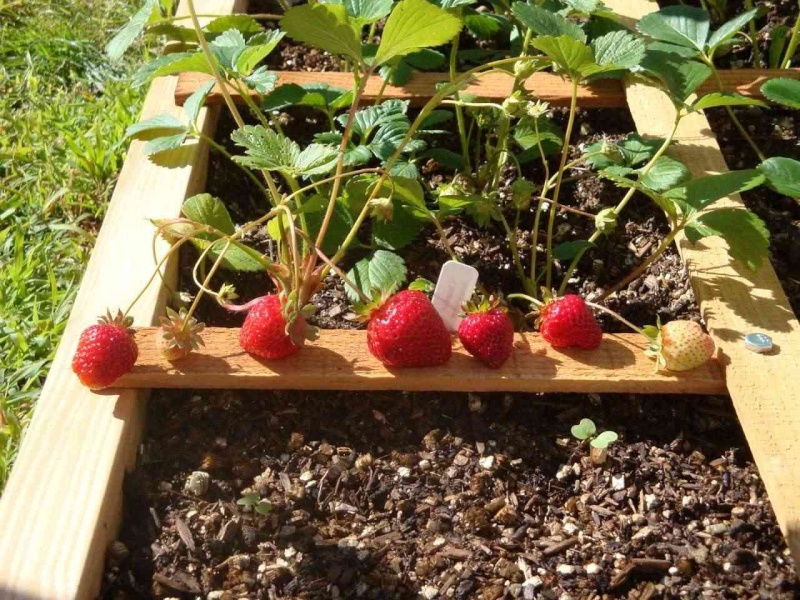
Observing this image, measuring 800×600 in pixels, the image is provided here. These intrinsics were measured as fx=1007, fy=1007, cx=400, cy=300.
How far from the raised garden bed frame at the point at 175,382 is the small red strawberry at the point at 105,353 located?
4cm

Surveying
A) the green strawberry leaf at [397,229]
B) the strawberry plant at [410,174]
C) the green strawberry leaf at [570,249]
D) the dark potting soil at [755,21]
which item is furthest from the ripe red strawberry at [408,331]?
the dark potting soil at [755,21]

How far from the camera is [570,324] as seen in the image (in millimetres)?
1448

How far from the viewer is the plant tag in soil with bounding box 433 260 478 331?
1.43 meters

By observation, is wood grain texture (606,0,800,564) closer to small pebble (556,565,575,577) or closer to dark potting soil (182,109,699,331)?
dark potting soil (182,109,699,331)

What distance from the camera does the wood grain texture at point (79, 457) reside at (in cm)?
123

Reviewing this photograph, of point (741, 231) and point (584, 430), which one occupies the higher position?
point (741, 231)

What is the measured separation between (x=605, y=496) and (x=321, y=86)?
0.87 metres

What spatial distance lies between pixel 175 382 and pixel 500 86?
3.04 feet

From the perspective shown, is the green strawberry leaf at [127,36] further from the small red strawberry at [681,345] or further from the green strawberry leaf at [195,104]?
the small red strawberry at [681,345]

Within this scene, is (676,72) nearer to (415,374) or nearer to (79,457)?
(415,374)

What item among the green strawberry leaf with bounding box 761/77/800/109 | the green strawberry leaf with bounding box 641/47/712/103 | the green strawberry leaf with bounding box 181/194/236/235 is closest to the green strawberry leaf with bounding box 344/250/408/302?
the green strawberry leaf with bounding box 181/194/236/235

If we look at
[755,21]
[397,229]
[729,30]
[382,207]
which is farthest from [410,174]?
[755,21]

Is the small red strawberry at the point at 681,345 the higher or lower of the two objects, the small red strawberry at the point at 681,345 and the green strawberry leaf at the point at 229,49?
the lower

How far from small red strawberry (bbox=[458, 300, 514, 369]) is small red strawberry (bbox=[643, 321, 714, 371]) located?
0.21 meters
